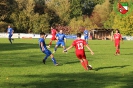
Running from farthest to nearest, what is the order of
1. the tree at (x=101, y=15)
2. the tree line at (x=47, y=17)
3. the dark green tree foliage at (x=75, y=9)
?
the dark green tree foliage at (x=75, y=9) < the tree at (x=101, y=15) < the tree line at (x=47, y=17)

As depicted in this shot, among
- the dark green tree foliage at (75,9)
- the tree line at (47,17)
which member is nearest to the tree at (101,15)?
the tree line at (47,17)

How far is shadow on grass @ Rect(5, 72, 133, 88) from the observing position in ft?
34.2

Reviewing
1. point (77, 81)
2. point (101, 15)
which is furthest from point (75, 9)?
point (77, 81)

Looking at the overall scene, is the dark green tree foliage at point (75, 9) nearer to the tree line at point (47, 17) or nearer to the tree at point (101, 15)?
the tree at point (101, 15)

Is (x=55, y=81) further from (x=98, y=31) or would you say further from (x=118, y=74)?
(x=98, y=31)

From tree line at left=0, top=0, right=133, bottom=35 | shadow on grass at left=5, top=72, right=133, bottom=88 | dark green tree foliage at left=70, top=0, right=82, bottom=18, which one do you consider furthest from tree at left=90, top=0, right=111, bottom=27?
shadow on grass at left=5, top=72, right=133, bottom=88

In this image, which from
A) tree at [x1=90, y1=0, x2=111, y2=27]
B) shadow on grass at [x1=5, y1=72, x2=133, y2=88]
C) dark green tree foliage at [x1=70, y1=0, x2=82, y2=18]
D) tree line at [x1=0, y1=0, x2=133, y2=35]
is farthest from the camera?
dark green tree foliage at [x1=70, y1=0, x2=82, y2=18]

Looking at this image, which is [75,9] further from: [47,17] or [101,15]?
[47,17]

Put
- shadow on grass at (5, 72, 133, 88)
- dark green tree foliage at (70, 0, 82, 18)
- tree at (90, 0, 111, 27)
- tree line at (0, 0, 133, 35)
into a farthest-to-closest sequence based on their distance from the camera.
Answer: dark green tree foliage at (70, 0, 82, 18)
tree at (90, 0, 111, 27)
tree line at (0, 0, 133, 35)
shadow on grass at (5, 72, 133, 88)

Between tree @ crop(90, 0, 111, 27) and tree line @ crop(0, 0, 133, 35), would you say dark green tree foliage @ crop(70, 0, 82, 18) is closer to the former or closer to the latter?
tree @ crop(90, 0, 111, 27)

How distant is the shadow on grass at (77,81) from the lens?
10425 millimetres

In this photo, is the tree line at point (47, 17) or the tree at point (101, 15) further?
the tree at point (101, 15)

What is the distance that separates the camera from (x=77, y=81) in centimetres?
1143

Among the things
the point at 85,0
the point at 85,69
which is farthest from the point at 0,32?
the point at 85,69
